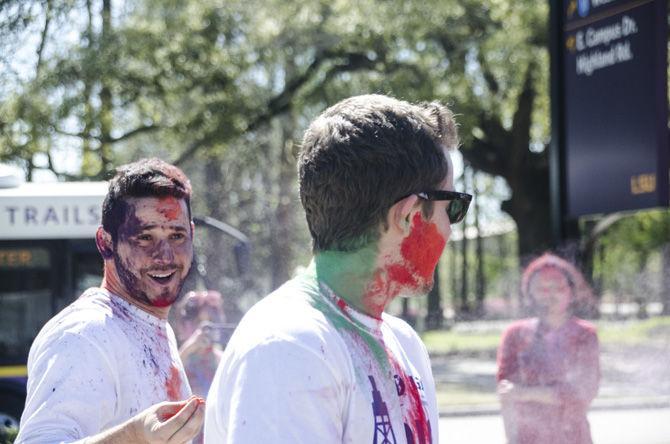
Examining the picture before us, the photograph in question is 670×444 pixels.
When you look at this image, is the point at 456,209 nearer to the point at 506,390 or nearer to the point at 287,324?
the point at 287,324

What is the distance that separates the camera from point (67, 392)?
2.15m

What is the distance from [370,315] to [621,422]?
1032 centimetres

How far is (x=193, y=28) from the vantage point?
15016 mm

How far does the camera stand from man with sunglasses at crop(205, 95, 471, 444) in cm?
148

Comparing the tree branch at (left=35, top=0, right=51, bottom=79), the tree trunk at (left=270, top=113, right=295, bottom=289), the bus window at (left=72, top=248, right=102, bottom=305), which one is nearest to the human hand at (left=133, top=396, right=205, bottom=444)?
the bus window at (left=72, top=248, right=102, bottom=305)

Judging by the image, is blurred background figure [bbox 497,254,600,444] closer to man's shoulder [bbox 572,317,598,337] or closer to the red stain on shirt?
man's shoulder [bbox 572,317,598,337]

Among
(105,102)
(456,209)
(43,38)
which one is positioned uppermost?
(43,38)

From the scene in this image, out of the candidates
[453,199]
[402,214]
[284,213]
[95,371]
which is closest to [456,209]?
[453,199]

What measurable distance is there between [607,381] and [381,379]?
45.3 feet

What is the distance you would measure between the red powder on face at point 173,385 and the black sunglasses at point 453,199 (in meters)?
0.98

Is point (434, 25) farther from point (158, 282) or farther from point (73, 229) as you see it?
point (158, 282)

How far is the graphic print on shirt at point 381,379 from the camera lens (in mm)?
1609

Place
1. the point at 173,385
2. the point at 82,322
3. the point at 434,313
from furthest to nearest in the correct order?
the point at 434,313 < the point at 173,385 < the point at 82,322

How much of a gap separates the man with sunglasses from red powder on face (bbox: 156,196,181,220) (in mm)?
1082
